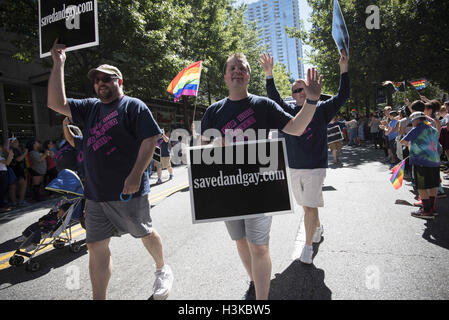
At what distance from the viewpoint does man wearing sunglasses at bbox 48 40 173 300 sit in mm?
2496

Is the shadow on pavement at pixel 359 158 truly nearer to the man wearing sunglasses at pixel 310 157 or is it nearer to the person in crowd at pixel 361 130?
the person in crowd at pixel 361 130

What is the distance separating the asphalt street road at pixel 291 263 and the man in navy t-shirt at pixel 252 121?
1.84 feet

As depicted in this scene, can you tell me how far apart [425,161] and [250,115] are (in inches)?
154

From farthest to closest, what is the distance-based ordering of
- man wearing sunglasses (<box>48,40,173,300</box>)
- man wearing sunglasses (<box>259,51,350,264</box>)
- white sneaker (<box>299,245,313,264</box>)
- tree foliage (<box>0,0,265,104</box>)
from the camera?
tree foliage (<box>0,0,265,104</box>), man wearing sunglasses (<box>259,51,350,264</box>), white sneaker (<box>299,245,313,264</box>), man wearing sunglasses (<box>48,40,173,300</box>)

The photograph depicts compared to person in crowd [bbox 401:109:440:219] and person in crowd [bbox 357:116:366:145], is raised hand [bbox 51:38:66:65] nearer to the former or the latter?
person in crowd [bbox 401:109:440:219]

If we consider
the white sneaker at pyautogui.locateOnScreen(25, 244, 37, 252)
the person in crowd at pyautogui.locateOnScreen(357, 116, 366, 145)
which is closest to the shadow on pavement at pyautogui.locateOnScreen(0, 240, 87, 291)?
the white sneaker at pyautogui.locateOnScreen(25, 244, 37, 252)

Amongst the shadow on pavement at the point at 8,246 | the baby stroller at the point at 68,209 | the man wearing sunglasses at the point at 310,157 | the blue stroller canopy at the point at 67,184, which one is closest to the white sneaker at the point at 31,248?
the baby stroller at the point at 68,209

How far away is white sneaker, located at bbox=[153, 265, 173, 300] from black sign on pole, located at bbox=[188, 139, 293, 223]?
997mm

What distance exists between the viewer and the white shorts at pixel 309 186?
11.2ft

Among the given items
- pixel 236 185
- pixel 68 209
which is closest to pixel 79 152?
pixel 68 209

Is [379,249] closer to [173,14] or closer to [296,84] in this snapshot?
[296,84]

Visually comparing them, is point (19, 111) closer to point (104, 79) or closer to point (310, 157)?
point (104, 79)

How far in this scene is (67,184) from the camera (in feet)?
13.5
